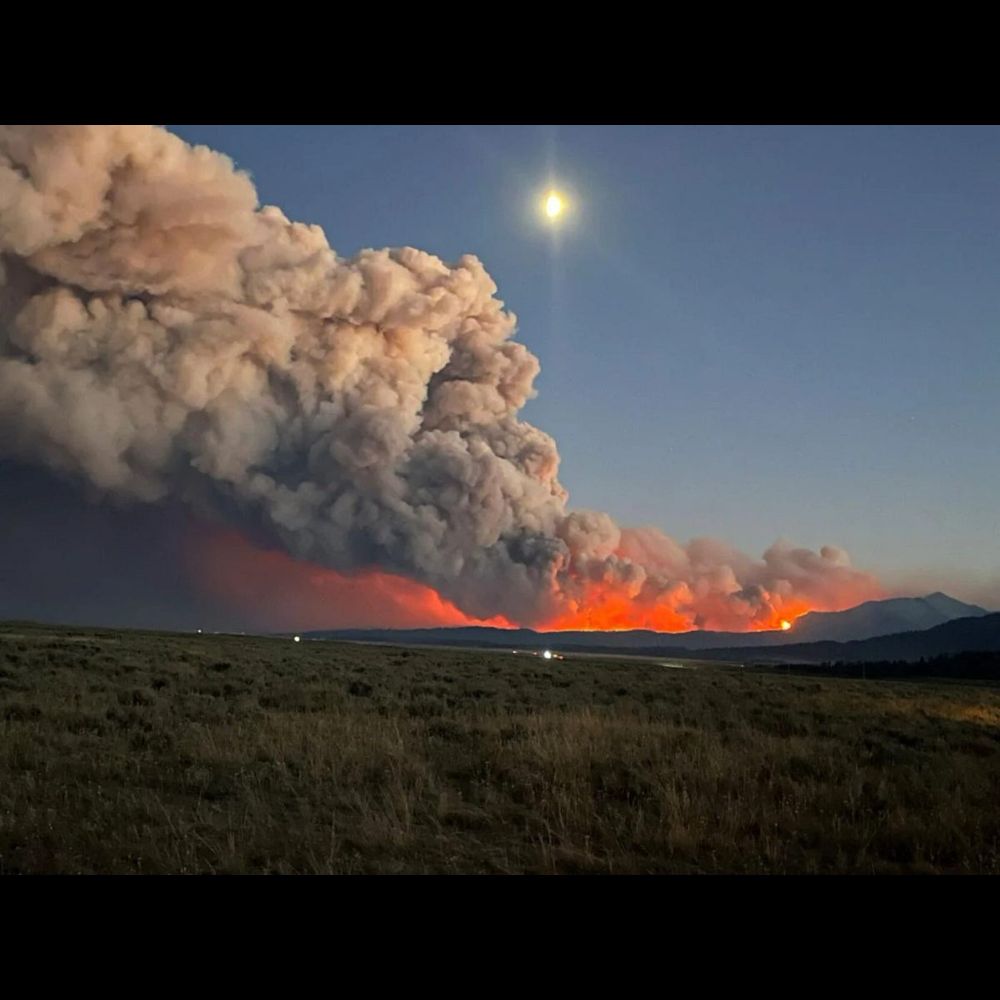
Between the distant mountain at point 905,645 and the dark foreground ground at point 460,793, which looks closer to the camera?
the dark foreground ground at point 460,793

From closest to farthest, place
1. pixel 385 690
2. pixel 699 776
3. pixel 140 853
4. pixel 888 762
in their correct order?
pixel 140 853 < pixel 699 776 < pixel 888 762 < pixel 385 690

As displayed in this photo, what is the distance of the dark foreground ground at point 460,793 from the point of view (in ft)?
17.4

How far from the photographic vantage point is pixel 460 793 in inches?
278

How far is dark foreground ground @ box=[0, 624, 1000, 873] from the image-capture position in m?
5.29

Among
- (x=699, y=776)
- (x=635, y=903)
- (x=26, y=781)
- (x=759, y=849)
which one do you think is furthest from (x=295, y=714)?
(x=635, y=903)

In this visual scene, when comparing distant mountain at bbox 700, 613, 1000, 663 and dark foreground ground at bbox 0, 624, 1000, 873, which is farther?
distant mountain at bbox 700, 613, 1000, 663

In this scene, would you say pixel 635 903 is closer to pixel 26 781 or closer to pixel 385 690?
pixel 26 781

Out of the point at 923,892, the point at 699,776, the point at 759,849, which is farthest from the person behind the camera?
the point at 699,776

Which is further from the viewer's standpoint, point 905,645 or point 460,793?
point 905,645

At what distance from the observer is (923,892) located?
1.95m
